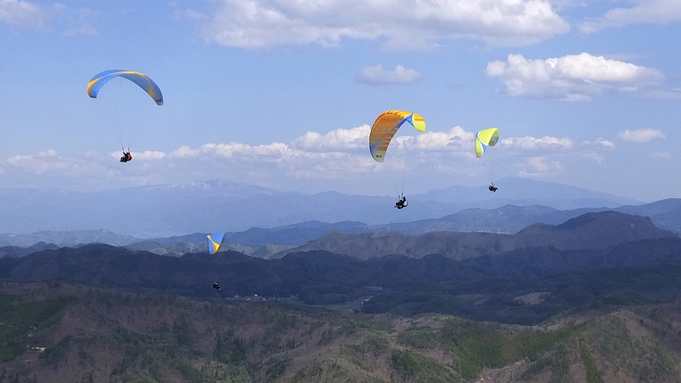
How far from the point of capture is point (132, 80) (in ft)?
261

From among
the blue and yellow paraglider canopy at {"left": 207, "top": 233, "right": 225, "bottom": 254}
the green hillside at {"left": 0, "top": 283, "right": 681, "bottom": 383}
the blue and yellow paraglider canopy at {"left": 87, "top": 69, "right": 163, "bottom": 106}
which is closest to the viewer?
the blue and yellow paraglider canopy at {"left": 87, "top": 69, "right": 163, "bottom": 106}

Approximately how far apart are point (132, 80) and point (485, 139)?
148ft

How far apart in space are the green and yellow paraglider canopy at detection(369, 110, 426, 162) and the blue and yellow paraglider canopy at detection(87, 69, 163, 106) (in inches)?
854

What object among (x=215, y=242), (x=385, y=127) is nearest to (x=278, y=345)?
(x=215, y=242)

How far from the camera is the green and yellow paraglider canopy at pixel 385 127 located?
7757 centimetres

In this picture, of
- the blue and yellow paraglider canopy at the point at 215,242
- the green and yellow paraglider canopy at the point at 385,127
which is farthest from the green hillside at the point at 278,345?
the green and yellow paraglider canopy at the point at 385,127

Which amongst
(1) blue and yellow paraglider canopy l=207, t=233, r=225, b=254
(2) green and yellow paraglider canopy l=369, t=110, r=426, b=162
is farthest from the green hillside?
(2) green and yellow paraglider canopy l=369, t=110, r=426, b=162

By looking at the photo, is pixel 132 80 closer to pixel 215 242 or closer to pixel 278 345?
pixel 215 242

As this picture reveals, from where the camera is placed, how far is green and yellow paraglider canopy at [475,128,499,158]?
327 feet

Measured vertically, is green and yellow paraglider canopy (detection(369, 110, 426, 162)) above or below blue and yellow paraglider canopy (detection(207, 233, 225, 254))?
above

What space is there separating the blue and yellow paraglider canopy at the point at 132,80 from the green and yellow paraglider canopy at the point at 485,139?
40.6m

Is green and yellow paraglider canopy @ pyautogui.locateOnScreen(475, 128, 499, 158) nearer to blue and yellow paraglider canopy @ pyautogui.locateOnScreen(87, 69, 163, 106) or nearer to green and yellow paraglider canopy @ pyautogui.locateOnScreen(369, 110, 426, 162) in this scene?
green and yellow paraglider canopy @ pyautogui.locateOnScreen(369, 110, 426, 162)

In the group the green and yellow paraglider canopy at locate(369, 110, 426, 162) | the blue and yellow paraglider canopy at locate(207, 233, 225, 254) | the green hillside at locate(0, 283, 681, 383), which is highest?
the green and yellow paraglider canopy at locate(369, 110, 426, 162)

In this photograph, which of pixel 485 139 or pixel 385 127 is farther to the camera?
pixel 485 139
